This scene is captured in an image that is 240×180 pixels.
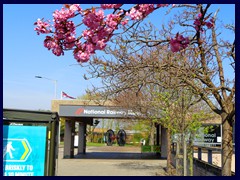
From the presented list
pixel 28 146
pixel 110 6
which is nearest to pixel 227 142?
pixel 28 146

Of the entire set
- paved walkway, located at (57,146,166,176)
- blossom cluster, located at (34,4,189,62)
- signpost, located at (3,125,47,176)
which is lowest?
paved walkway, located at (57,146,166,176)

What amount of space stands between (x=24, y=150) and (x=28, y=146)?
108 millimetres

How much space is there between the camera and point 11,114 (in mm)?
7766

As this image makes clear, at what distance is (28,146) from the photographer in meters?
7.47

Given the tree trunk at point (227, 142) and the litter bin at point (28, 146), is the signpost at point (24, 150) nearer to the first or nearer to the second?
the litter bin at point (28, 146)

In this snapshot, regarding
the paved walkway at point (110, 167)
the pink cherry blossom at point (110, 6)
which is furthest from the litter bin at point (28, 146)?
the paved walkway at point (110, 167)

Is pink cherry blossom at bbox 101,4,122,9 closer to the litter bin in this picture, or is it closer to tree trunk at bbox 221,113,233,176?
the litter bin

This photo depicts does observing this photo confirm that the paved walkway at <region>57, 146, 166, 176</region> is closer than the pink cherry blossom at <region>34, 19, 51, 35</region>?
No

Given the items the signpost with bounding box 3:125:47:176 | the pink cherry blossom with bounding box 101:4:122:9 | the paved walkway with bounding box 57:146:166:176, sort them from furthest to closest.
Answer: the paved walkway with bounding box 57:146:166:176
the signpost with bounding box 3:125:47:176
the pink cherry blossom with bounding box 101:4:122:9

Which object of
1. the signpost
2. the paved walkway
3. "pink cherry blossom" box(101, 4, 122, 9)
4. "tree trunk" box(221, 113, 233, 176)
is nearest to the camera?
"pink cherry blossom" box(101, 4, 122, 9)

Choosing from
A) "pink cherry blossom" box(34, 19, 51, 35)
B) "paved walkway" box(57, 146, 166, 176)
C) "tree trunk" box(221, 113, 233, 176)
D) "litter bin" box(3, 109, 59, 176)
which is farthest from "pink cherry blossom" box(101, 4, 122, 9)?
"paved walkway" box(57, 146, 166, 176)

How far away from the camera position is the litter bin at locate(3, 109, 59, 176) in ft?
24.1

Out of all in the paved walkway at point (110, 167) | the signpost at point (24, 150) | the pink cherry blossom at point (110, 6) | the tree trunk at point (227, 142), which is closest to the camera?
the pink cherry blossom at point (110, 6)

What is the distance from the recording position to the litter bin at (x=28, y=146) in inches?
289
